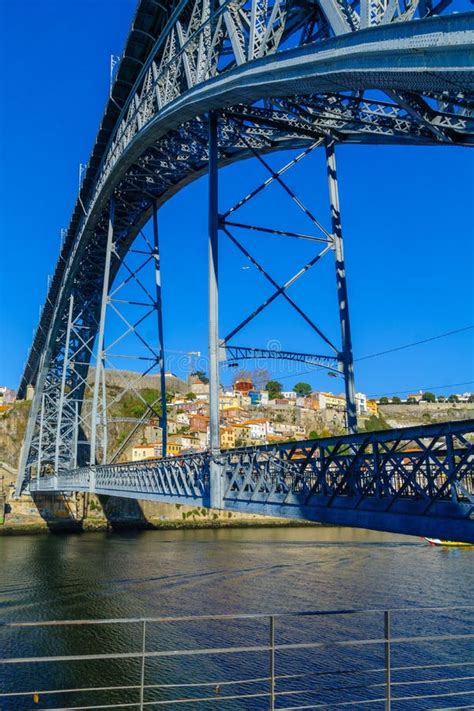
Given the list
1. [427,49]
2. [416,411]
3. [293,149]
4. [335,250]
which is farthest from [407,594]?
[416,411]

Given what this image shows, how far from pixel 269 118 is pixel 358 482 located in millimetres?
9021

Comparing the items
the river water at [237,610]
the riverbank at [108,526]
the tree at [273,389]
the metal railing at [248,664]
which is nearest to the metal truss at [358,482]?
the river water at [237,610]

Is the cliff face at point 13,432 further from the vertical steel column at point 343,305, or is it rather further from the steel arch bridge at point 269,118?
the vertical steel column at point 343,305

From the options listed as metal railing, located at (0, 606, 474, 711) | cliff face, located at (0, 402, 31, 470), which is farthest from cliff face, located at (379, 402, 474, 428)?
metal railing, located at (0, 606, 474, 711)

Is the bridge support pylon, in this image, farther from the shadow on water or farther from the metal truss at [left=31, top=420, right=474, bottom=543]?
the shadow on water

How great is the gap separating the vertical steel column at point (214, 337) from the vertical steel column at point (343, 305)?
7.76 ft

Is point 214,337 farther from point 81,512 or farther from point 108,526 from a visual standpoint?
point 108,526

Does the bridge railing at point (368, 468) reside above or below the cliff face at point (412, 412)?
below

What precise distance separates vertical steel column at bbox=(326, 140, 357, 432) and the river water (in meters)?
4.44

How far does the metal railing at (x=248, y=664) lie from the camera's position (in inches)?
423

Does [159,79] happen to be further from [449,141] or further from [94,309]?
[94,309]

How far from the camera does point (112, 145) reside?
22734mm

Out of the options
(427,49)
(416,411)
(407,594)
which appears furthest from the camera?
(416,411)

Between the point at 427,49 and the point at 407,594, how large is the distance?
56.6ft
